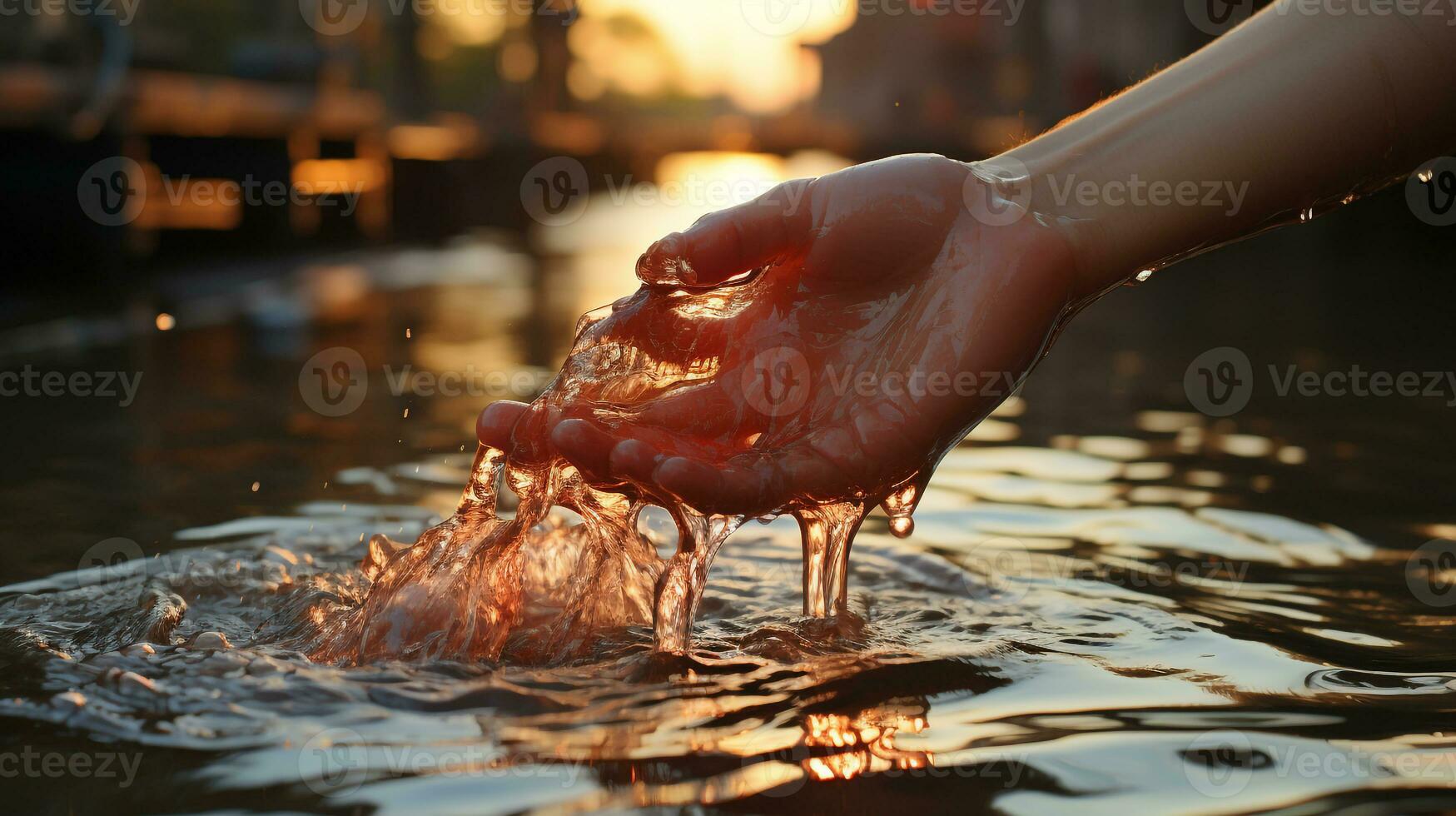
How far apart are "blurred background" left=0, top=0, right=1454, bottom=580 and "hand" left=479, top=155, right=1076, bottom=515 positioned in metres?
0.72

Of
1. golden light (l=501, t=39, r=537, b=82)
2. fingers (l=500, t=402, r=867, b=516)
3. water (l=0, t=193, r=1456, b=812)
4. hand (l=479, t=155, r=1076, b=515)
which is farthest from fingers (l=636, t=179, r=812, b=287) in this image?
golden light (l=501, t=39, r=537, b=82)

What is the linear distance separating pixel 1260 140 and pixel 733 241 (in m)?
1.17

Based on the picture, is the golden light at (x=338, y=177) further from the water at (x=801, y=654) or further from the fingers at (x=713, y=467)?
the fingers at (x=713, y=467)

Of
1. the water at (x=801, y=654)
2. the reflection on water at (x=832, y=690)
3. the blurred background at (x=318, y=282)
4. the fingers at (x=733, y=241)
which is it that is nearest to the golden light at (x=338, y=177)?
the blurred background at (x=318, y=282)

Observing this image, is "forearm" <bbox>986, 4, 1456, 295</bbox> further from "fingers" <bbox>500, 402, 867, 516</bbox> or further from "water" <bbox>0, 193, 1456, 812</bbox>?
"water" <bbox>0, 193, 1456, 812</bbox>

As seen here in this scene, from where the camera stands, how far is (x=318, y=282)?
44.4ft

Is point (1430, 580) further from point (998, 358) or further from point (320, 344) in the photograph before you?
point (320, 344)

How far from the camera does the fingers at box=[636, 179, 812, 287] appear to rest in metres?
3.07

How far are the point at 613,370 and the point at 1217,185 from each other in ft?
4.60

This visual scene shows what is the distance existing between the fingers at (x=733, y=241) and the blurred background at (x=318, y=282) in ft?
2.81

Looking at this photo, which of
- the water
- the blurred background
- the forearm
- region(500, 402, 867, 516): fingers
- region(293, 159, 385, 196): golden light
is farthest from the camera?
region(293, 159, 385, 196): golden light

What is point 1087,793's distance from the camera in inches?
93.4

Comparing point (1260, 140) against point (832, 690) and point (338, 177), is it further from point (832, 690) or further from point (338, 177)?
point (338, 177)

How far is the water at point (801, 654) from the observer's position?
239cm
